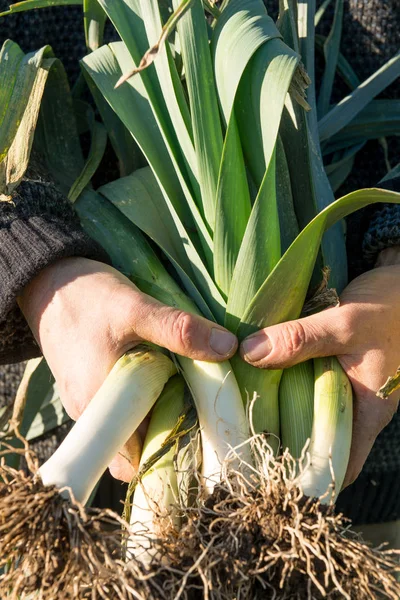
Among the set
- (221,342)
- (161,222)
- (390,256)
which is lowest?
(390,256)

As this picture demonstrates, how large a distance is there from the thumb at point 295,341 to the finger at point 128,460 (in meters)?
0.19

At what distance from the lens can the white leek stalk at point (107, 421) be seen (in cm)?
82

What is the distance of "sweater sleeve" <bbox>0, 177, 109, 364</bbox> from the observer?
91 centimetres

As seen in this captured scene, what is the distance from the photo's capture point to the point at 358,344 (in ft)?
3.13

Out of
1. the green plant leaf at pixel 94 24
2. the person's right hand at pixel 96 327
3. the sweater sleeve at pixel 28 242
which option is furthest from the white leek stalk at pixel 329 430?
the green plant leaf at pixel 94 24

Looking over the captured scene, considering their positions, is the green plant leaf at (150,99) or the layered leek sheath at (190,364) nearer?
the layered leek sheath at (190,364)

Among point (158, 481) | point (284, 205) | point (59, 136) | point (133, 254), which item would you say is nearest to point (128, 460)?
point (158, 481)

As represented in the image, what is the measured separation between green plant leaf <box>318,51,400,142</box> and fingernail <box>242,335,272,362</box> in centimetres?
41

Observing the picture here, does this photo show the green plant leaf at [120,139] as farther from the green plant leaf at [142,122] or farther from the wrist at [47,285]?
the wrist at [47,285]

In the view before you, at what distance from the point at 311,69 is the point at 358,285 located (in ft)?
1.22

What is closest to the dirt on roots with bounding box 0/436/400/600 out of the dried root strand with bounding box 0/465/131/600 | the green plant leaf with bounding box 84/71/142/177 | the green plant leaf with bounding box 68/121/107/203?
the dried root strand with bounding box 0/465/131/600

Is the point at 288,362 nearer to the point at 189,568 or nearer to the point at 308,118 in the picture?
the point at 189,568

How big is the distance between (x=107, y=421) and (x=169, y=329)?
0.45 ft

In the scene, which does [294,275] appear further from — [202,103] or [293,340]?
[202,103]
